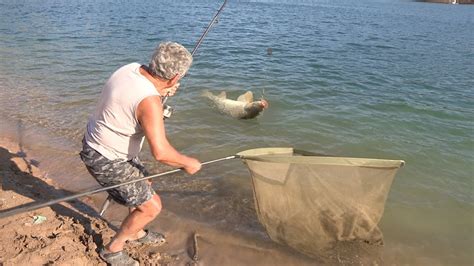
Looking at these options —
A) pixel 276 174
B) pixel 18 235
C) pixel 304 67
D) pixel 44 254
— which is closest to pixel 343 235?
pixel 276 174

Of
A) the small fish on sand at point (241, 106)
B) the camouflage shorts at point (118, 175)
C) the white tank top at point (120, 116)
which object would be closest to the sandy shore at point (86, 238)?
the camouflage shorts at point (118, 175)

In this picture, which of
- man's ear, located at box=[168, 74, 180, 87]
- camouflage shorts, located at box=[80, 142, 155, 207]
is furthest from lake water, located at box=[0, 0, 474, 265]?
man's ear, located at box=[168, 74, 180, 87]

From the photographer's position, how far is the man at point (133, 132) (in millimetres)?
3391

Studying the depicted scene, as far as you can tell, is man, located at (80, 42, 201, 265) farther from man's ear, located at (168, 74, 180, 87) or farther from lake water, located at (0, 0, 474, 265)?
lake water, located at (0, 0, 474, 265)

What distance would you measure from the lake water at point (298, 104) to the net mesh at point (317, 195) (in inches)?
36.8

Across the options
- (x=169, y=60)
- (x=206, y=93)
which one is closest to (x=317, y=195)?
(x=169, y=60)

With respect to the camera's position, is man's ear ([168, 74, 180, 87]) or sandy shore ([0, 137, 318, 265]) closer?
man's ear ([168, 74, 180, 87])

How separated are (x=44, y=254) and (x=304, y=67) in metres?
13.0

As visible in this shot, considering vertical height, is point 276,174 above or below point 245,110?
above

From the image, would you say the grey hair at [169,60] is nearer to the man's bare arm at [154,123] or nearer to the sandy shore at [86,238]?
the man's bare arm at [154,123]

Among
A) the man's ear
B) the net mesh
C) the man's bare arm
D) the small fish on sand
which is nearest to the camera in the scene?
the man's bare arm

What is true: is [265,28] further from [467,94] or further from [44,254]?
[44,254]

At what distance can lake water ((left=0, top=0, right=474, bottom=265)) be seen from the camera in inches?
248

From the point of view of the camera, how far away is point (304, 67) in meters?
15.8
